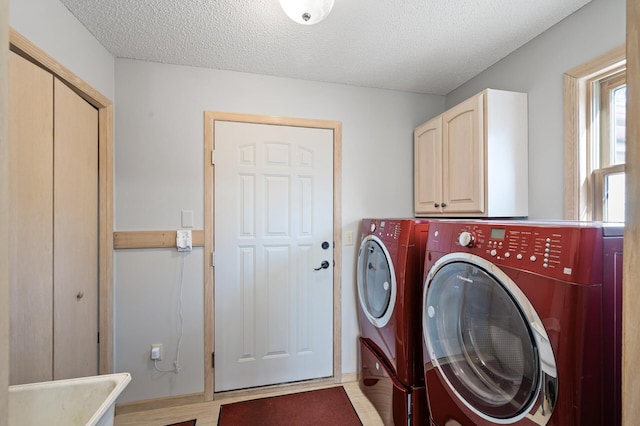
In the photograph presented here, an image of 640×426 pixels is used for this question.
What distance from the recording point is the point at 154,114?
1.86 meters

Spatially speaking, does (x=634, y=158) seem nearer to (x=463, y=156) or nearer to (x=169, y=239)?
(x=463, y=156)

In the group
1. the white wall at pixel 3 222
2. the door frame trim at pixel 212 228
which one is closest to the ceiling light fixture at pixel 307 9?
the door frame trim at pixel 212 228

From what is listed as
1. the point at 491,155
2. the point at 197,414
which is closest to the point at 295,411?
the point at 197,414

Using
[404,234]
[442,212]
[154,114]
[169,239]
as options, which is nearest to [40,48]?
[154,114]

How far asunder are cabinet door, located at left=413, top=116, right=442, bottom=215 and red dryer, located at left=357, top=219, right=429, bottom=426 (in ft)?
1.80

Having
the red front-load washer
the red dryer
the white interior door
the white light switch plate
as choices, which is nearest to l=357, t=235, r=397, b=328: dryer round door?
the red dryer

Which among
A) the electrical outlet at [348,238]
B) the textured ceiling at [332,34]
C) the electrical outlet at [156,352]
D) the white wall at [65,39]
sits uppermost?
Answer: the textured ceiling at [332,34]

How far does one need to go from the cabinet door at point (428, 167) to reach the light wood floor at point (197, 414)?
146 centimetres

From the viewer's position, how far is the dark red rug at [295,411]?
170 centimetres

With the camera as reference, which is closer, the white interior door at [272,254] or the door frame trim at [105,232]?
the door frame trim at [105,232]

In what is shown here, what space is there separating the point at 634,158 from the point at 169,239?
83.1 inches

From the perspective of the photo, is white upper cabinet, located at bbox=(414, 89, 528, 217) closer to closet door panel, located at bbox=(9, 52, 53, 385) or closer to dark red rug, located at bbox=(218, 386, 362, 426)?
dark red rug, located at bbox=(218, 386, 362, 426)

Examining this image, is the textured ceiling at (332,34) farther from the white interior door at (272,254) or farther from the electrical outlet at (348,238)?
the electrical outlet at (348,238)

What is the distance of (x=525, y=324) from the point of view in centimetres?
84
